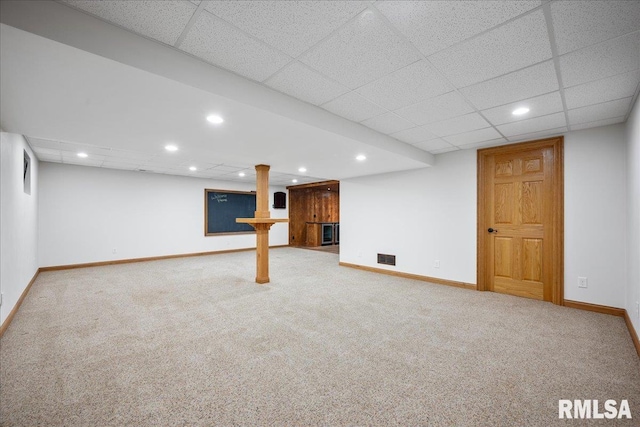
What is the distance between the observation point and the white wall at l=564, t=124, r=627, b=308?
130 inches

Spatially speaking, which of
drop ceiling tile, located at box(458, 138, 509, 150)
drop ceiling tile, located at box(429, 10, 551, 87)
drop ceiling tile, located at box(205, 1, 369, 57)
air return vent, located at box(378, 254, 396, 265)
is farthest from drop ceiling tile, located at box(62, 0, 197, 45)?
air return vent, located at box(378, 254, 396, 265)

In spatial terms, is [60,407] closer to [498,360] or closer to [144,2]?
[144,2]

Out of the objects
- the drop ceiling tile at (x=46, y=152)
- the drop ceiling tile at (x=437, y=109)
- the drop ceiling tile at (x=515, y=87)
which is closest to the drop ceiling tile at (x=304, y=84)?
the drop ceiling tile at (x=437, y=109)

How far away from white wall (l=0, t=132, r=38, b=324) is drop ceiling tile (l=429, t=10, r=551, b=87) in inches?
170

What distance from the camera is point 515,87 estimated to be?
2.36m

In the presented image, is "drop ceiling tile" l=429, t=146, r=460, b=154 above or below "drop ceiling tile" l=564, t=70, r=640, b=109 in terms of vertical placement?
below

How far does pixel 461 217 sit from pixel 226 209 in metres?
6.77

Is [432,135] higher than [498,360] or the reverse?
higher

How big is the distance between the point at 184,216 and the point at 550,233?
26.7ft

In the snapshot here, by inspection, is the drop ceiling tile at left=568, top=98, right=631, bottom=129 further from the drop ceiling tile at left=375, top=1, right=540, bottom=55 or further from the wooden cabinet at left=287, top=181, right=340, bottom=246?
the wooden cabinet at left=287, top=181, right=340, bottom=246

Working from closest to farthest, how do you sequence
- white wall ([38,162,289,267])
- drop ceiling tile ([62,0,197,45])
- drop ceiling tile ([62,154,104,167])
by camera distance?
drop ceiling tile ([62,0,197,45]) → drop ceiling tile ([62,154,104,167]) → white wall ([38,162,289,267])

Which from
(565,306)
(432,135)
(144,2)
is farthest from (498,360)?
(144,2)

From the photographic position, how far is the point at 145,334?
2.71 metres

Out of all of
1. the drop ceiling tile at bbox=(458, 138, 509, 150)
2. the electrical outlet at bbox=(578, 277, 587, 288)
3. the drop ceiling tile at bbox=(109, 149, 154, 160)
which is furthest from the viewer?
the drop ceiling tile at bbox=(109, 149, 154, 160)
